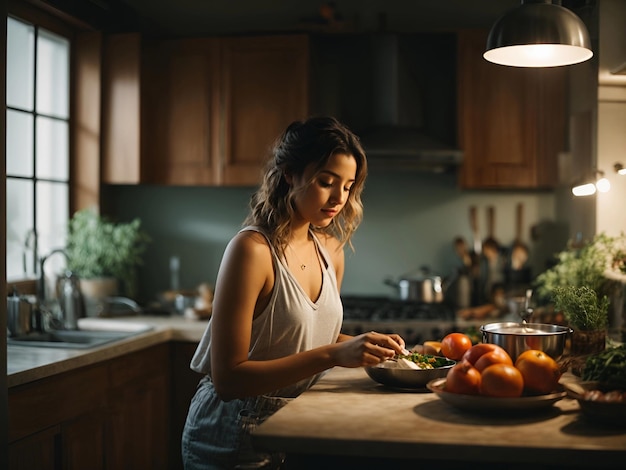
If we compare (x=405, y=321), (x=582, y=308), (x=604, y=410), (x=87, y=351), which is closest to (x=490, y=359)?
(x=604, y=410)

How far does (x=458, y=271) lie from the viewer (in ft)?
13.8

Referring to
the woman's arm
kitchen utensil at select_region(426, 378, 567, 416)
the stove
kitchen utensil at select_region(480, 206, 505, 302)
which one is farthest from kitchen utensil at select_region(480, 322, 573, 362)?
kitchen utensil at select_region(480, 206, 505, 302)

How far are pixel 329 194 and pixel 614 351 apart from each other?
2.57ft

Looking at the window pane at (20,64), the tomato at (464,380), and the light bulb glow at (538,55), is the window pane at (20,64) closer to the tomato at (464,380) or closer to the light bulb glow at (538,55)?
the light bulb glow at (538,55)

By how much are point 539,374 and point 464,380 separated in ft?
0.55

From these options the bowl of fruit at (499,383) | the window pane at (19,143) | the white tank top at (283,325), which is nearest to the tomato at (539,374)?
the bowl of fruit at (499,383)

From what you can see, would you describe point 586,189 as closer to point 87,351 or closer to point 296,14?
point 87,351

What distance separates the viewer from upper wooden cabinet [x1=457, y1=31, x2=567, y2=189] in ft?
13.1

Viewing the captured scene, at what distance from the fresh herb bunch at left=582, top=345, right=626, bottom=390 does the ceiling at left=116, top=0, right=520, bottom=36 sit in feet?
9.42

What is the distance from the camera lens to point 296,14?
435cm

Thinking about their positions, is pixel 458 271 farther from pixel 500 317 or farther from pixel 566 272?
pixel 566 272

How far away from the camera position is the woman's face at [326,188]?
6.50 ft

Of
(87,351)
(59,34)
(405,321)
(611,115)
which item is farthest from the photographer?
(59,34)

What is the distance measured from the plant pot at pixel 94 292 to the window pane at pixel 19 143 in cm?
62
